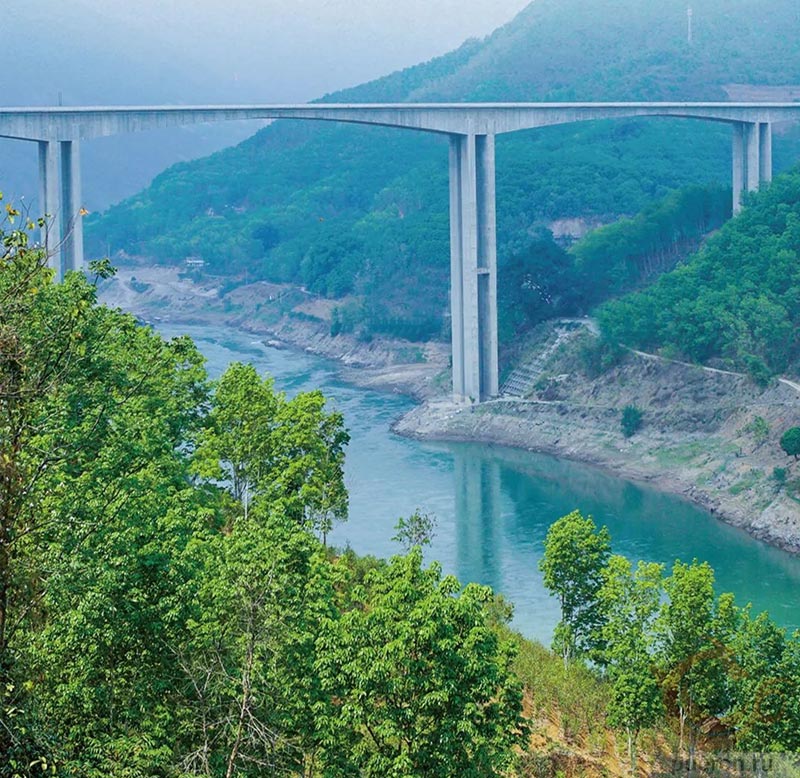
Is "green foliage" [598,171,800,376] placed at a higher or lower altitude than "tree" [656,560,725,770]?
higher

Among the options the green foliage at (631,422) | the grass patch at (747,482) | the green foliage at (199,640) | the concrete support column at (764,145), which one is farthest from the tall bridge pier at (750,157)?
the green foliage at (199,640)

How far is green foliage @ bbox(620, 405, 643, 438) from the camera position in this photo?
4044cm

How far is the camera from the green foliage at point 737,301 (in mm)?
40281

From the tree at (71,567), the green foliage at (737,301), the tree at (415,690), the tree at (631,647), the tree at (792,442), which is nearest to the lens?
the tree at (71,567)

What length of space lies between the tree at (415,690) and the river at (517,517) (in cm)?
1284

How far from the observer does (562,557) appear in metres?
19.9

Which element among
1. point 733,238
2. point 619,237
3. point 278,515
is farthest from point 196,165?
point 278,515

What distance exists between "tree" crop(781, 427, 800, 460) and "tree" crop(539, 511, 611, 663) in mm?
16366

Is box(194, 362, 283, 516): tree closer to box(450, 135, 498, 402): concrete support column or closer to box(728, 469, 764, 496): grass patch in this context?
box(728, 469, 764, 496): grass patch

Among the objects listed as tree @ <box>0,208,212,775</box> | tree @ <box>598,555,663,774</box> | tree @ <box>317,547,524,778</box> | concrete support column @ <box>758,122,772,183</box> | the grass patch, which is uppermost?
concrete support column @ <box>758,122,772,183</box>

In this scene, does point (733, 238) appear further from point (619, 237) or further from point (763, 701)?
point (763, 701)

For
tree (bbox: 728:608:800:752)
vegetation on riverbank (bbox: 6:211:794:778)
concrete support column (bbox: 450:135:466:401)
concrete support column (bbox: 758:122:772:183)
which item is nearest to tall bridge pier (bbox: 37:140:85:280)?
concrete support column (bbox: 450:135:466:401)

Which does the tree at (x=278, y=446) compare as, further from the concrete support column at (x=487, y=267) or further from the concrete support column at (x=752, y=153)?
the concrete support column at (x=752, y=153)

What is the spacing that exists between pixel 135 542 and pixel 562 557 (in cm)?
940
